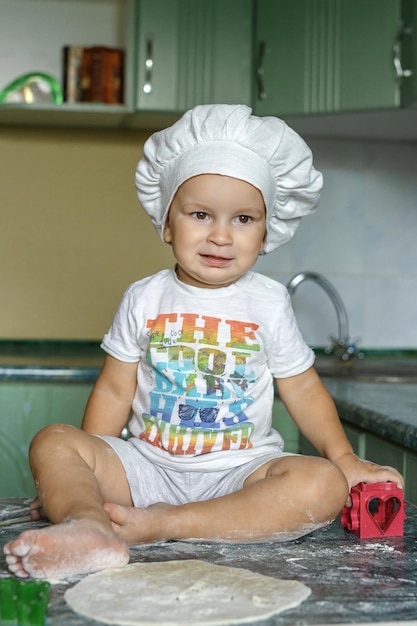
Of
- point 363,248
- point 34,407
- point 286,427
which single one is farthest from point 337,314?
point 34,407

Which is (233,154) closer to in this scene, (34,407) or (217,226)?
(217,226)

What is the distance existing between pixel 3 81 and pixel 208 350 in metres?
1.75

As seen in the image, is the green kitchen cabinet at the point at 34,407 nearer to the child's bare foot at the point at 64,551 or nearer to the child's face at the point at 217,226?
the child's face at the point at 217,226

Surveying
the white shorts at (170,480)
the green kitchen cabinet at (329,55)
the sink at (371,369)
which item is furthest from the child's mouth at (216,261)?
the green kitchen cabinet at (329,55)

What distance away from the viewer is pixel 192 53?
8.20 feet

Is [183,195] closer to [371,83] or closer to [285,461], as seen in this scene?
[285,461]

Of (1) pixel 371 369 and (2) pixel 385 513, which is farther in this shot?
(1) pixel 371 369

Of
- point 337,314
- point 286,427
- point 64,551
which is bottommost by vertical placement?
point 286,427

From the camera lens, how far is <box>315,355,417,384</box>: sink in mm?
2301

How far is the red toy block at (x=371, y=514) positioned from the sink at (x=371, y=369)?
1065 mm

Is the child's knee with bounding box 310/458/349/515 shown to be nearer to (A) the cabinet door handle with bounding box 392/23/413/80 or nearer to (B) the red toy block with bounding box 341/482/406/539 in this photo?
(B) the red toy block with bounding box 341/482/406/539

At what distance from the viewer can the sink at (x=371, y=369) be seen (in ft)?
7.55

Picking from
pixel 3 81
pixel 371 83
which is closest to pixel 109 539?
pixel 371 83

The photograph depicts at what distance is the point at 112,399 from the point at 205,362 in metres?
0.18
